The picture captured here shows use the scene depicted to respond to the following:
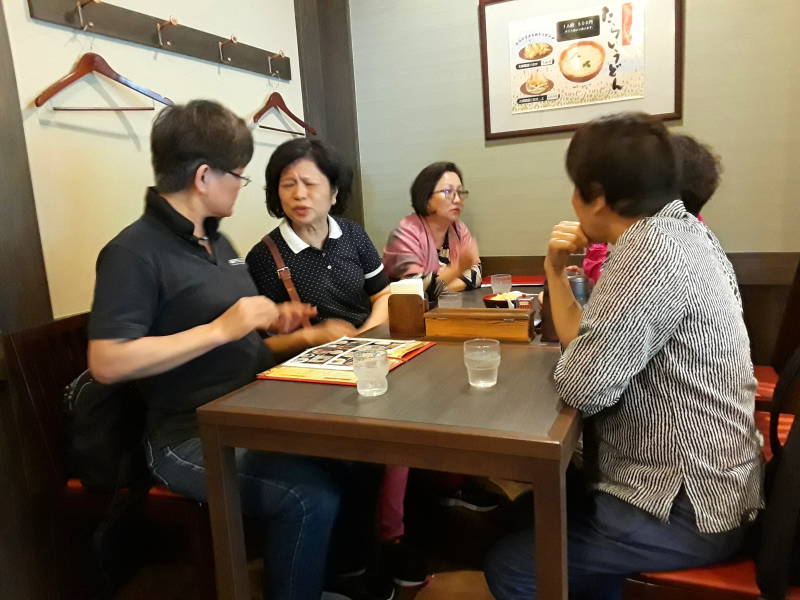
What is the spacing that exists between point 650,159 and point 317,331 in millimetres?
1037

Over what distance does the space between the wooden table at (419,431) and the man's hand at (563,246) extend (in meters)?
0.21

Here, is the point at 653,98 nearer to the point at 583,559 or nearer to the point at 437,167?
the point at 437,167

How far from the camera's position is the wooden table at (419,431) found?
0.94 meters

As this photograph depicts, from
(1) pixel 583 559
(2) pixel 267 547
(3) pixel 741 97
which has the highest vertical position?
(3) pixel 741 97

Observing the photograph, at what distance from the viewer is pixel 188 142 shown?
1387 mm

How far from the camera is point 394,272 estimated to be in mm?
2607

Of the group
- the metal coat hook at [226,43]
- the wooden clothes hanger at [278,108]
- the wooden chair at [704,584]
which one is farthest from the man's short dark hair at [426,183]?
the wooden chair at [704,584]

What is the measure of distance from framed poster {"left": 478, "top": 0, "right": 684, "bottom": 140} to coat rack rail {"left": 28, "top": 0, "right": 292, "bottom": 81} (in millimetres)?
1051

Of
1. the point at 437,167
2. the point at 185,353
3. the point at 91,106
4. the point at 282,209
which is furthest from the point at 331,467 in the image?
the point at 437,167

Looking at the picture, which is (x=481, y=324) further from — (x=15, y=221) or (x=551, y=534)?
(x=15, y=221)

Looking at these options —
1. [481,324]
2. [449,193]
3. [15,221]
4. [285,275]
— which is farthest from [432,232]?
[15,221]

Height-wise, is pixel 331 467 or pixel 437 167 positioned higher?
pixel 437 167

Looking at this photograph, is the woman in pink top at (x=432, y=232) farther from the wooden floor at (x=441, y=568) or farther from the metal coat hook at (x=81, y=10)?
the metal coat hook at (x=81, y=10)

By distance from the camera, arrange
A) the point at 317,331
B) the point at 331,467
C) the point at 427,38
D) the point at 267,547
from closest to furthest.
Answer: the point at 267,547 < the point at 331,467 < the point at 317,331 < the point at 427,38
